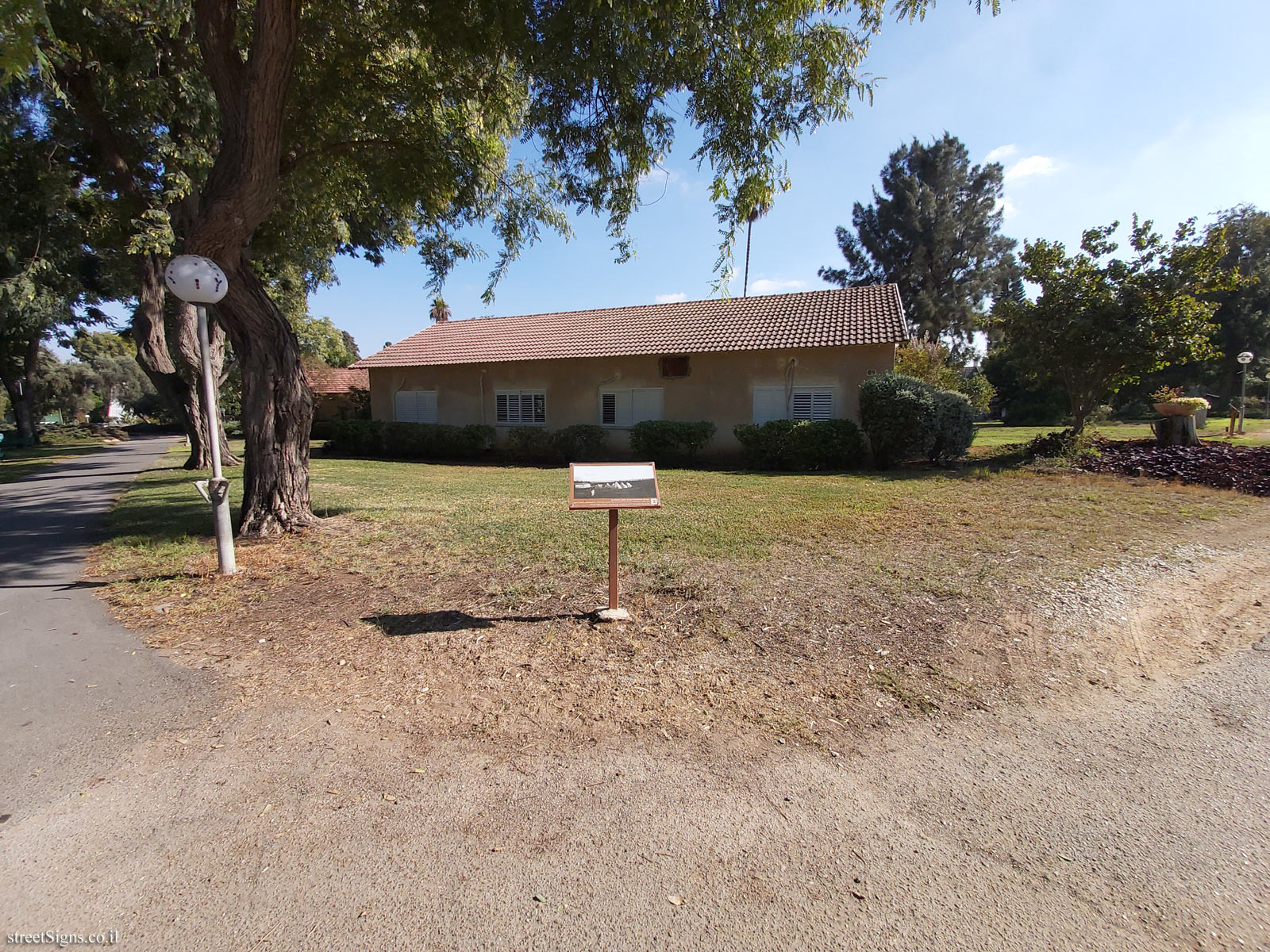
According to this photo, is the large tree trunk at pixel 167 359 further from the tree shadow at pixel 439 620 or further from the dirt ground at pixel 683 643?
the tree shadow at pixel 439 620

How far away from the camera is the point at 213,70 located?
6484mm

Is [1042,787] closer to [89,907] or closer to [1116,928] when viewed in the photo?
[1116,928]

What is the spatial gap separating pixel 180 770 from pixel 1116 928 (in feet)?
12.4

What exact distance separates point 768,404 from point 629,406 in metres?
4.24

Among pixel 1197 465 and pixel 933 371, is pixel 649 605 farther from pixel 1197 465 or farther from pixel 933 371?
pixel 933 371

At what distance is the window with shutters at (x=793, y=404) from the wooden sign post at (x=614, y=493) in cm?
1178

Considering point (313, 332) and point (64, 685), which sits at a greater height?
point (313, 332)

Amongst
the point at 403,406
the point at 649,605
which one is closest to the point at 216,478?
the point at 649,605

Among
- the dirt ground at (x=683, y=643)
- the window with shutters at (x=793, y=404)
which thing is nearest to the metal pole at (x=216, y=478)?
the dirt ground at (x=683, y=643)

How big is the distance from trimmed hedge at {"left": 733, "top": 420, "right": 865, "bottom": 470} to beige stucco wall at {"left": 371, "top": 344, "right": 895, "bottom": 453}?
135 centimetres

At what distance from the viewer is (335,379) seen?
35.8m

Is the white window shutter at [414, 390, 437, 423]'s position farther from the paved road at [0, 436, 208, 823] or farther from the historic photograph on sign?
the historic photograph on sign

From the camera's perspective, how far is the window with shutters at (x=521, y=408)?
19.6m

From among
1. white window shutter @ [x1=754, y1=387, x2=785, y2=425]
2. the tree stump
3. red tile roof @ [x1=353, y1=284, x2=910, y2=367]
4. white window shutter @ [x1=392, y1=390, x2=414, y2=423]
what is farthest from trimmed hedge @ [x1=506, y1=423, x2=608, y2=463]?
the tree stump
